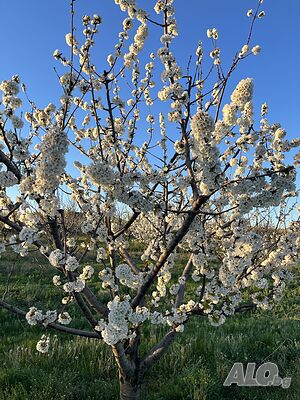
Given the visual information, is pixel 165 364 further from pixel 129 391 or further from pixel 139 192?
pixel 139 192

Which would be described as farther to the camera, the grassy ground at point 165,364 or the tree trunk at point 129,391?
the grassy ground at point 165,364

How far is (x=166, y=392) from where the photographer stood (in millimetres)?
5215

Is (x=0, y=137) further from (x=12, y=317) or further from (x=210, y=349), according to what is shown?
(x=12, y=317)

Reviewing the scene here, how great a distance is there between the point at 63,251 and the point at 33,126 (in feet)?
5.67

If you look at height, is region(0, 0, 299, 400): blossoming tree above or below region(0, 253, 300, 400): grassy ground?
above

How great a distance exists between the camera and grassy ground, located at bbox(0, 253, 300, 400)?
5195 mm

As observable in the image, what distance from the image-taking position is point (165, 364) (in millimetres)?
6109

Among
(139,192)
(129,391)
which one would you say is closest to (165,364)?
(129,391)

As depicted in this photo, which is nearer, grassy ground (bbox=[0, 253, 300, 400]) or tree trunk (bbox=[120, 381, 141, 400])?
tree trunk (bbox=[120, 381, 141, 400])

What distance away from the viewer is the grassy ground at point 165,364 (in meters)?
5.20

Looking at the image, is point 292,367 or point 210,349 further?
Answer: point 210,349

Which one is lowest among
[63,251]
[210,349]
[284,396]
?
[284,396]

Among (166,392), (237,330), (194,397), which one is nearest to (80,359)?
(166,392)

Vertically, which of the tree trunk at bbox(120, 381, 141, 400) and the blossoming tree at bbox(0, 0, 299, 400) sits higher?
the blossoming tree at bbox(0, 0, 299, 400)
